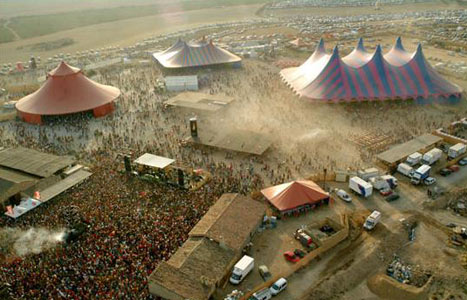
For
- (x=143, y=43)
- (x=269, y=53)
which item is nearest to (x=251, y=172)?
(x=269, y=53)

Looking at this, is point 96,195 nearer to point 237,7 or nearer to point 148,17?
point 148,17

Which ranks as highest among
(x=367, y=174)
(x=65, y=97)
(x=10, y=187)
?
(x=65, y=97)

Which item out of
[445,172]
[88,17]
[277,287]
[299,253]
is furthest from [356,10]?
[277,287]

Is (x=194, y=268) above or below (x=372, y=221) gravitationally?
above

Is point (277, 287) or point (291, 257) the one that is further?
point (291, 257)

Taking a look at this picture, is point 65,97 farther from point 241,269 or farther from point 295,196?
point 241,269

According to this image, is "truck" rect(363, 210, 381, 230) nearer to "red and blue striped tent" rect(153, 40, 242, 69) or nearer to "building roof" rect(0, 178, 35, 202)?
"building roof" rect(0, 178, 35, 202)
